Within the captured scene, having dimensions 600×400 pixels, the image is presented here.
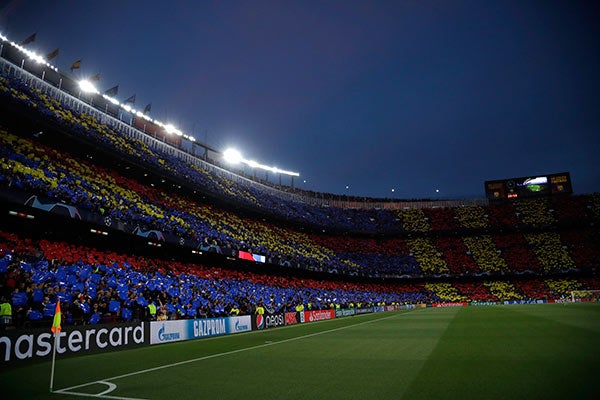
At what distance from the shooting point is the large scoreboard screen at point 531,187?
6462 centimetres

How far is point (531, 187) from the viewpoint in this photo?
216ft

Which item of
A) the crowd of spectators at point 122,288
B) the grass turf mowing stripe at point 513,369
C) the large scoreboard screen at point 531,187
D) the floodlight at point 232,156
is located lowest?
the grass turf mowing stripe at point 513,369

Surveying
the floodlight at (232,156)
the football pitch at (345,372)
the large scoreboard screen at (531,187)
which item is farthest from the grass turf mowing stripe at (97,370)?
the large scoreboard screen at (531,187)

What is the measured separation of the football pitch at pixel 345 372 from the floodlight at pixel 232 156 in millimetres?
43744

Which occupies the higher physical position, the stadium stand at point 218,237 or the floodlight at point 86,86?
the floodlight at point 86,86

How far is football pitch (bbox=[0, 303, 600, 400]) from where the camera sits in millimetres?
6812

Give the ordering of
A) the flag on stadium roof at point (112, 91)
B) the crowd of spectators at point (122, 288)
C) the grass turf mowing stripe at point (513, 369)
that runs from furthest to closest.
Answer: the flag on stadium roof at point (112, 91)
the crowd of spectators at point (122, 288)
the grass turf mowing stripe at point (513, 369)

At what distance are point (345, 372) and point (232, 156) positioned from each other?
49667 mm

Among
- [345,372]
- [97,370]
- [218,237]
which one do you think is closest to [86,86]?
[218,237]

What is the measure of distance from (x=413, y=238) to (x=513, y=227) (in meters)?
16.3

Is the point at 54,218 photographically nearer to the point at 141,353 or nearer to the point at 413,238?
the point at 141,353

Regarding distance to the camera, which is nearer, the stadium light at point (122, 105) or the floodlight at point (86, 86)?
the stadium light at point (122, 105)

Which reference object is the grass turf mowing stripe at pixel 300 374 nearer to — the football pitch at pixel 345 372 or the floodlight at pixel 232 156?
the football pitch at pixel 345 372

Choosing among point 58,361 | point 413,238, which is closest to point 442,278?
point 413,238
